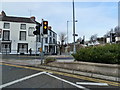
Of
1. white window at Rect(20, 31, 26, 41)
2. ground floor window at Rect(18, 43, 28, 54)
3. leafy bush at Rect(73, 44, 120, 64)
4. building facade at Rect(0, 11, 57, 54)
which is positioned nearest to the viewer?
leafy bush at Rect(73, 44, 120, 64)

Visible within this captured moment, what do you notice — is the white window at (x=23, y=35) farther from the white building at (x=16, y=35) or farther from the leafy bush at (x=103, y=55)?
the leafy bush at (x=103, y=55)

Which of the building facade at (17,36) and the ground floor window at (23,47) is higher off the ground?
the building facade at (17,36)

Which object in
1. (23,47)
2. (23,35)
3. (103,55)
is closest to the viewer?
(103,55)

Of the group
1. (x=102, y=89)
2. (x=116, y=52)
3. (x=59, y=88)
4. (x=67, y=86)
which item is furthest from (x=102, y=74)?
(x=59, y=88)

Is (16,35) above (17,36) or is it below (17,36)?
above

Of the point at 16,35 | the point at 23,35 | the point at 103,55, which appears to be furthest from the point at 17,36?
the point at 103,55

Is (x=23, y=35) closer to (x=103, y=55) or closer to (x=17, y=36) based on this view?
(x=17, y=36)

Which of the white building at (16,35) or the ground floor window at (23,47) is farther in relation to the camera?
the ground floor window at (23,47)

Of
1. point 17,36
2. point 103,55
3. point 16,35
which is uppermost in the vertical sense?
point 16,35

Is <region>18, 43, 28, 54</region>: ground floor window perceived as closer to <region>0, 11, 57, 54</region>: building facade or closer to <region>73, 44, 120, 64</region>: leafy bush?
<region>0, 11, 57, 54</region>: building facade

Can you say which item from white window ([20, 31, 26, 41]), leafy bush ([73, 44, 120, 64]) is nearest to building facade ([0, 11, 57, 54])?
white window ([20, 31, 26, 41])

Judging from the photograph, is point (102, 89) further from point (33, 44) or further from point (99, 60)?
point (33, 44)

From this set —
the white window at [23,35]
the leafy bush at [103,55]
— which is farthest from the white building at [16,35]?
the leafy bush at [103,55]

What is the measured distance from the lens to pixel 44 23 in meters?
10.1
